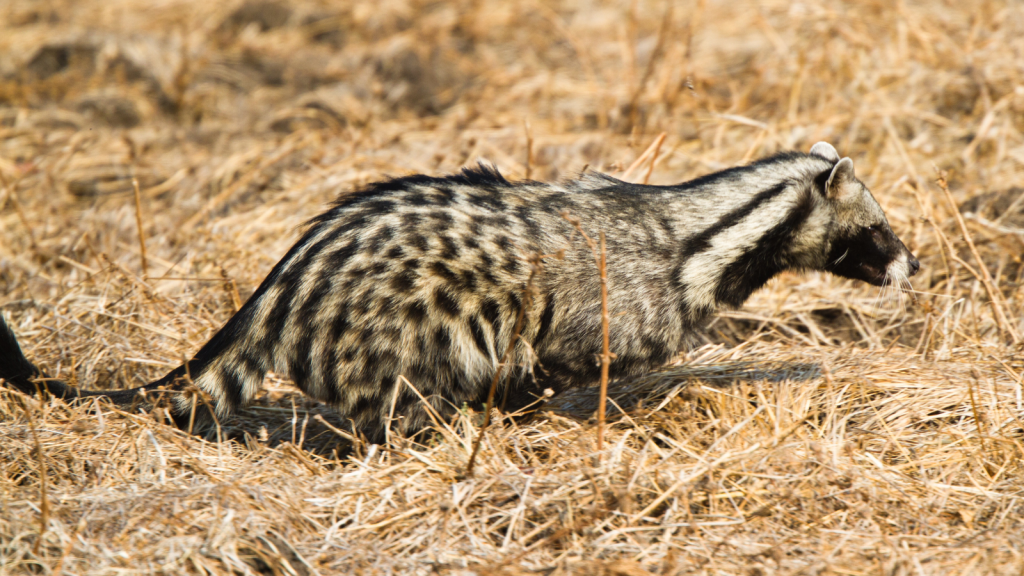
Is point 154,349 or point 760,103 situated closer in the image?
point 154,349

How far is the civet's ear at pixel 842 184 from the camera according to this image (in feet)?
14.0

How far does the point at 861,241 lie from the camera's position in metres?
4.50

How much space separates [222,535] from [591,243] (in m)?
2.05

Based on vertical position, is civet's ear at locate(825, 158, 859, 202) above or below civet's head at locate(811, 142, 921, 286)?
above

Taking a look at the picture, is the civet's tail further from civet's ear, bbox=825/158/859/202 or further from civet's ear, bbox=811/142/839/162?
civet's ear, bbox=811/142/839/162

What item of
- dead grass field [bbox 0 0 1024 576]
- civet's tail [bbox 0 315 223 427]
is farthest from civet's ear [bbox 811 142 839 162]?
civet's tail [bbox 0 315 223 427]

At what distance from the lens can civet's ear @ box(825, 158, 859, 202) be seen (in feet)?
14.0

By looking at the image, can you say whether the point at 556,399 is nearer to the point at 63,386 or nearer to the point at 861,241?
the point at 861,241

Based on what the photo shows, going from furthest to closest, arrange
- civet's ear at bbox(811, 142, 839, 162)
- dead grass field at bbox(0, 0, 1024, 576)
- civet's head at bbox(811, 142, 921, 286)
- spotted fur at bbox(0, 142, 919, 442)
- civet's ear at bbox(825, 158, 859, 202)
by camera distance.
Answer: civet's ear at bbox(811, 142, 839, 162) < civet's head at bbox(811, 142, 921, 286) < civet's ear at bbox(825, 158, 859, 202) < spotted fur at bbox(0, 142, 919, 442) < dead grass field at bbox(0, 0, 1024, 576)

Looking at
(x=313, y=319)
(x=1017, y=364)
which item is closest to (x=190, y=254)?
(x=313, y=319)

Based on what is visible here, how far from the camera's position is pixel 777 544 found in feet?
11.0

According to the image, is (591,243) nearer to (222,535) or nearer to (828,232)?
(828,232)

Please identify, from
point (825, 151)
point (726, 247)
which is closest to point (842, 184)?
point (825, 151)

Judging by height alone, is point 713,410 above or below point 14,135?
below
